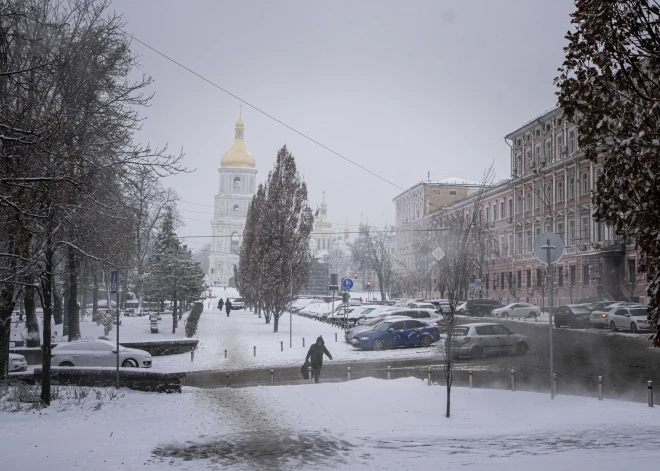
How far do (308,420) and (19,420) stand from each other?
569 centimetres

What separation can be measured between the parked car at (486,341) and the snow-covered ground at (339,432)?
9340 millimetres

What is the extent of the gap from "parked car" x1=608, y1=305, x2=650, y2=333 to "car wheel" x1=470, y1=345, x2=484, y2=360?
12.2 meters

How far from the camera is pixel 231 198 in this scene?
155500 mm

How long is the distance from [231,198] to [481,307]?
107m

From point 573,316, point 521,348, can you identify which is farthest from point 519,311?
point 521,348

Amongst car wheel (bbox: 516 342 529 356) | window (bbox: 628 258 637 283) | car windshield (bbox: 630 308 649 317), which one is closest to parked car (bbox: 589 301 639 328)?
car windshield (bbox: 630 308 649 317)

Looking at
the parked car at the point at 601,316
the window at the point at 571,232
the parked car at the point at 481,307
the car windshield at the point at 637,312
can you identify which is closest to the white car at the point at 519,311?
the parked car at the point at 481,307

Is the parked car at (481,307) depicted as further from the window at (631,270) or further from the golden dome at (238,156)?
the golden dome at (238,156)

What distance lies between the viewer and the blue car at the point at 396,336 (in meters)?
30.7

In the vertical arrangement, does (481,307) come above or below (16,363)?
above

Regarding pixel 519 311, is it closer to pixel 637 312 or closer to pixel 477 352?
pixel 637 312

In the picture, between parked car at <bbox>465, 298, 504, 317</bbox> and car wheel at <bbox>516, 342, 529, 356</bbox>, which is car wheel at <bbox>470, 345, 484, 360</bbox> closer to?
car wheel at <bbox>516, 342, 529, 356</bbox>

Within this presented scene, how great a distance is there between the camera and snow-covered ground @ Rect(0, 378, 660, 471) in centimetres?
995

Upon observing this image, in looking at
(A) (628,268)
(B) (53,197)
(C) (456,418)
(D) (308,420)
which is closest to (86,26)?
(B) (53,197)
